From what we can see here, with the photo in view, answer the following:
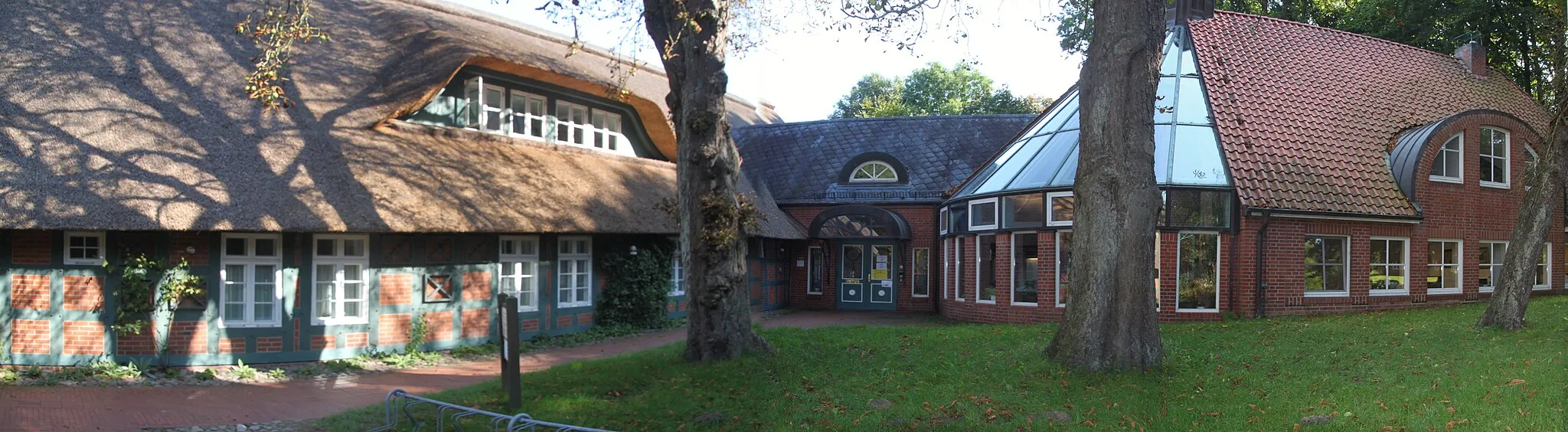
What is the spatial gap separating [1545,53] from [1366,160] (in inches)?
165

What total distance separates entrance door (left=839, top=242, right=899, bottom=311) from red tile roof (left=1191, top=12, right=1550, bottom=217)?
26.9 feet

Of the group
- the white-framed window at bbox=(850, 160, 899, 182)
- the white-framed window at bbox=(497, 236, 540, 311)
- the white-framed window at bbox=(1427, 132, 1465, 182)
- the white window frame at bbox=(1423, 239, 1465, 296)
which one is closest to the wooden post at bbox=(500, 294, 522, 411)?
the white-framed window at bbox=(497, 236, 540, 311)

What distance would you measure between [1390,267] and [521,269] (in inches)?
576

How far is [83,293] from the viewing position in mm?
11969

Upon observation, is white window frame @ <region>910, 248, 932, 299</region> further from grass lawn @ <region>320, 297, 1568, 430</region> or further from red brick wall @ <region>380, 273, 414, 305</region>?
red brick wall @ <region>380, 273, 414, 305</region>

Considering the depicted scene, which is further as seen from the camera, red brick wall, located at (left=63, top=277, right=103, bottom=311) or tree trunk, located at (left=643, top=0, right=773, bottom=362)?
red brick wall, located at (left=63, top=277, right=103, bottom=311)

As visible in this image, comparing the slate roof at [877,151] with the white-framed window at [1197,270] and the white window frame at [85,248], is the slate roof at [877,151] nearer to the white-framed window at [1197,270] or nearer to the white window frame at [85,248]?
the white-framed window at [1197,270]

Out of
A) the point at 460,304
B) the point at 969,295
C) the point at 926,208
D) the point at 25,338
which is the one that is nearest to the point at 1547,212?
the point at 969,295

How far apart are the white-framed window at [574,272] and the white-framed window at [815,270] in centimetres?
792

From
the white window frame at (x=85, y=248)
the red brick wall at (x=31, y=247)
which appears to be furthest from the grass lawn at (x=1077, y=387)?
the red brick wall at (x=31, y=247)

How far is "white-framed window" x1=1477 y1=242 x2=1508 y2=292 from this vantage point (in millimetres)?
19203

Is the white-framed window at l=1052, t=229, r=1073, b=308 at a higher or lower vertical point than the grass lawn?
higher

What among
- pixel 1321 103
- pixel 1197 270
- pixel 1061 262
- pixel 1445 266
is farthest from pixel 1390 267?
pixel 1061 262

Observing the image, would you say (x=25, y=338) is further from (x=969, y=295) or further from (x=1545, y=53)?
(x=1545, y=53)
